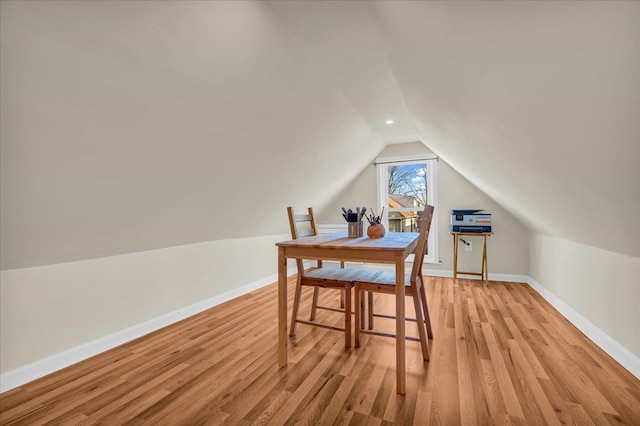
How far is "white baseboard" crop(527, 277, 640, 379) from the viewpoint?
184 cm

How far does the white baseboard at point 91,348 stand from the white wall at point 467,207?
3280 mm

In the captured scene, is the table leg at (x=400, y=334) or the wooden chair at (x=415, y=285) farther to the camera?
the wooden chair at (x=415, y=285)

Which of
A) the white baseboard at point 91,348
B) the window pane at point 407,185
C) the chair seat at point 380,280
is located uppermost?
the window pane at point 407,185

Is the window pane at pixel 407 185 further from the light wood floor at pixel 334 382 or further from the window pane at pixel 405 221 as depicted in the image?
the light wood floor at pixel 334 382

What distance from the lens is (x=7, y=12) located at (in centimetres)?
100

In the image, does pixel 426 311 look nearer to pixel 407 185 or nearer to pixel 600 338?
pixel 600 338

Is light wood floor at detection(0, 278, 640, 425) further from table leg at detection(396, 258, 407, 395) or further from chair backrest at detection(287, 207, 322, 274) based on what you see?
chair backrest at detection(287, 207, 322, 274)

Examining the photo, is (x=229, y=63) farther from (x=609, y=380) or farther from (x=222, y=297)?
(x=609, y=380)

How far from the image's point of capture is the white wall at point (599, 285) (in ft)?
6.20

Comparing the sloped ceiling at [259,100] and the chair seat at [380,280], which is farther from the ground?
the sloped ceiling at [259,100]

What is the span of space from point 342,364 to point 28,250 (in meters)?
2.18

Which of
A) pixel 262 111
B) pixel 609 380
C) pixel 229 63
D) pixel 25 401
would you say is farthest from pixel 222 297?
pixel 609 380

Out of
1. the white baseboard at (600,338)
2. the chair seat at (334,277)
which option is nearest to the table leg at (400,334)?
the chair seat at (334,277)

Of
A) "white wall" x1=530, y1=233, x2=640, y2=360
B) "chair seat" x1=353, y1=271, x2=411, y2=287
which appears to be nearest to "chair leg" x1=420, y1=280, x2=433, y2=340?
"chair seat" x1=353, y1=271, x2=411, y2=287
